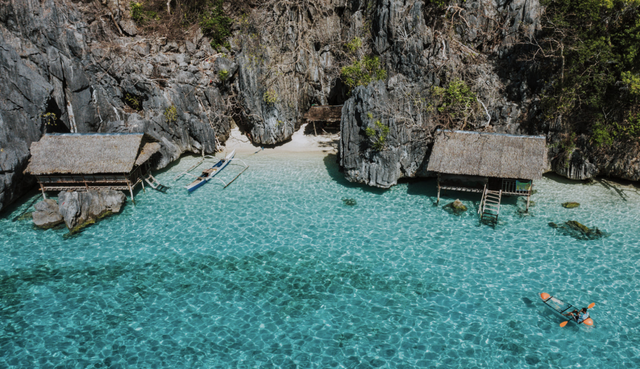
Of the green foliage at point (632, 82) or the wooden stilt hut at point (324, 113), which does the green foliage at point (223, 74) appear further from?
the green foliage at point (632, 82)

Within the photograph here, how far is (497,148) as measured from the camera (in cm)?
2219

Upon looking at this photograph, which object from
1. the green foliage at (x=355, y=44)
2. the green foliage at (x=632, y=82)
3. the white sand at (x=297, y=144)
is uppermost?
the green foliage at (x=355, y=44)

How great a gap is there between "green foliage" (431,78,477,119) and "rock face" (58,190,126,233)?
72.7 ft

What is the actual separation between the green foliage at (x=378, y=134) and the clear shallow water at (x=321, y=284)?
3406 millimetres

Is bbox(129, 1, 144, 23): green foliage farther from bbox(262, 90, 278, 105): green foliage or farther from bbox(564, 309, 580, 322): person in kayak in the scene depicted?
bbox(564, 309, 580, 322): person in kayak

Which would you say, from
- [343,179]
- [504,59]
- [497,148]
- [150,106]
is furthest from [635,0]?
[150,106]

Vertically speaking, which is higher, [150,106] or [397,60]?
[397,60]

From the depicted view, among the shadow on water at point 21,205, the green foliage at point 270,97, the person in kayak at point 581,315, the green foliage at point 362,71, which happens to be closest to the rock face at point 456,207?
the person in kayak at point 581,315

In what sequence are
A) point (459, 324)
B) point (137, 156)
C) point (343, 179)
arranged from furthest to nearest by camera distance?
point (343, 179), point (137, 156), point (459, 324)

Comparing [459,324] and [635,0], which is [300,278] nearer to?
[459,324]

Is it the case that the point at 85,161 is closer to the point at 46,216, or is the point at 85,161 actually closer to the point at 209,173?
the point at 46,216

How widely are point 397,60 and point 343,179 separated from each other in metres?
10.1

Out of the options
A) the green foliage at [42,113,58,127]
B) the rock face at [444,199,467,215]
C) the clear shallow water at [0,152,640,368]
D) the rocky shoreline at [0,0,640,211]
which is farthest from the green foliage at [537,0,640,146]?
the green foliage at [42,113,58,127]

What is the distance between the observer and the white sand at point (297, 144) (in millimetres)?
32312
